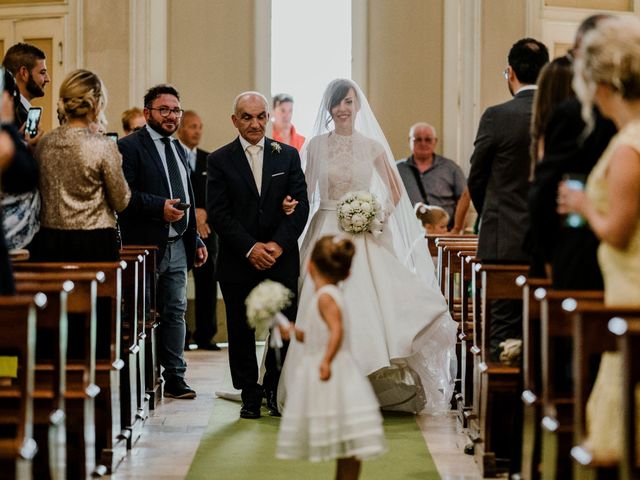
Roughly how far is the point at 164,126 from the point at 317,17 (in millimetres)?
4319

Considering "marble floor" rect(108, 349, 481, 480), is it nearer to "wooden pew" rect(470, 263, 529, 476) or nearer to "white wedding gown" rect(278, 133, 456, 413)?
"wooden pew" rect(470, 263, 529, 476)

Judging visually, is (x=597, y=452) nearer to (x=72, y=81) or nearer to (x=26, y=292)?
(x=26, y=292)

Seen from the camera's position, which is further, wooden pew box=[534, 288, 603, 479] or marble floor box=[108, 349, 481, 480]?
marble floor box=[108, 349, 481, 480]

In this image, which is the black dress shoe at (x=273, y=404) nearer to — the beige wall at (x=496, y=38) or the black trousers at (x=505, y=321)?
the black trousers at (x=505, y=321)

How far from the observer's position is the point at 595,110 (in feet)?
12.6

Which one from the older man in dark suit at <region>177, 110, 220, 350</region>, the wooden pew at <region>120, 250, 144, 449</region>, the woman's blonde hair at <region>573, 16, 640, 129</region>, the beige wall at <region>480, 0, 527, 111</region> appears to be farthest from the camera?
the beige wall at <region>480, 0, 527, 111</region>

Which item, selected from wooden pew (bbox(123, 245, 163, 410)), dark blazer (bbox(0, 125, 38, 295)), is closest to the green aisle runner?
wooden pew (bbox(123, 245, 163, 410))

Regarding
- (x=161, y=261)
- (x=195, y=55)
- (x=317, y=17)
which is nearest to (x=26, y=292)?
(x=161, y=261)

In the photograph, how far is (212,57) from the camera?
10.5 metres

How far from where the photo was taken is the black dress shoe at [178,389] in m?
7.21

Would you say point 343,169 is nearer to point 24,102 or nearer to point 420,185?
point 24,102

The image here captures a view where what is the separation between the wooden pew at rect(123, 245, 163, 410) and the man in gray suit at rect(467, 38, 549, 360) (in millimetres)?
2054

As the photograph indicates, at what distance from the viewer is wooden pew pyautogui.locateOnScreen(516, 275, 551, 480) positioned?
429 cm

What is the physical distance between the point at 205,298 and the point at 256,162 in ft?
10.4
